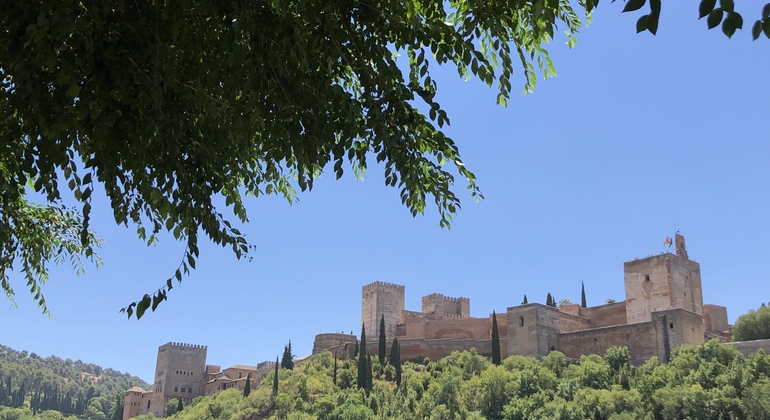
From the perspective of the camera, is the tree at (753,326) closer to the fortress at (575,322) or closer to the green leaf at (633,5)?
the fortress at (575,322)

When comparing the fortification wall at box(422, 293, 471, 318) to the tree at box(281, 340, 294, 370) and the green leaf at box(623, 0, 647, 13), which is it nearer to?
the tree at box(281, 340, 294, 370)

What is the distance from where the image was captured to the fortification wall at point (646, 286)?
43.8 meters

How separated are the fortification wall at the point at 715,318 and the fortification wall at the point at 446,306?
18625 millimetres

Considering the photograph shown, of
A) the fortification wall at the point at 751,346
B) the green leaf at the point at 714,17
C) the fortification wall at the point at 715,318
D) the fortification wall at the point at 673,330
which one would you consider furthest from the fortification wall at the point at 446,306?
the green leaf at the point at 714,17

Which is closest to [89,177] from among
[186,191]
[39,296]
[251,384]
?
[186,191]

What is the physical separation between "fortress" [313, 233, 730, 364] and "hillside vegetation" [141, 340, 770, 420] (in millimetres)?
1611

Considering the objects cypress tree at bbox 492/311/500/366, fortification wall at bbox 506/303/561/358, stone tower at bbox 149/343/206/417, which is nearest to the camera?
fortification wall at bbox 506/303/561/358

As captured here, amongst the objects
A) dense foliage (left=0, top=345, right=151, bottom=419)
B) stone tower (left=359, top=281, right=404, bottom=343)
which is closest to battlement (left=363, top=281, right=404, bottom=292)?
stone tower (left=359, top=281, right=404, bottom=343)

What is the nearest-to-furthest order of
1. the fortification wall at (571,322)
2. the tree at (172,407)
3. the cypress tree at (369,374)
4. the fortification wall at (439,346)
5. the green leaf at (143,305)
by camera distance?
the green leaf at (143,305)
the fortification wall at (571,322)
the cypress tree at (369,374)
the fortification wall at (439,346)
the tree at (172,407)

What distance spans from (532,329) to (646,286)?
716 cm

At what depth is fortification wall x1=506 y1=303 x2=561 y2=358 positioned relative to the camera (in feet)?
150

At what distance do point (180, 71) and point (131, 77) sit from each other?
0.58m

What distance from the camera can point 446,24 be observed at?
17.0ft

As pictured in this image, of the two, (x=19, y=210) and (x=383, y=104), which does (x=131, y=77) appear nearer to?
(x=383, y=104)
